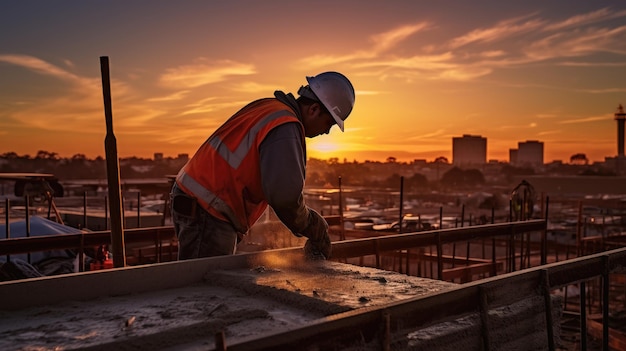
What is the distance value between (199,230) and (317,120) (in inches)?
40.7

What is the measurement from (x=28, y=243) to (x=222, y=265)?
10.1 ft

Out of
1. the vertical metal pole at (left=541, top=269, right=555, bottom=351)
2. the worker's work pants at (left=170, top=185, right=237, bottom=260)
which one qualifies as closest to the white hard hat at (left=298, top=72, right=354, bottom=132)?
the worker's work pants at (left=170, top=185, right=237, bottom=260)

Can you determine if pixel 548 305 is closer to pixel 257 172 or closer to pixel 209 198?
pixel 257 172

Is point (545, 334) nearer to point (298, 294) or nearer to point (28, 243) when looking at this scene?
point (298, 294)

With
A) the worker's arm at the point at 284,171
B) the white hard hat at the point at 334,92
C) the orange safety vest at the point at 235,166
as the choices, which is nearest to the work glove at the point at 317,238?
the worker's arm at the point at 284,171

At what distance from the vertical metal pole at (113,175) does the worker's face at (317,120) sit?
167 centimetres

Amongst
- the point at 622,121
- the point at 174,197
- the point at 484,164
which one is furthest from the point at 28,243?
the point at 484,164

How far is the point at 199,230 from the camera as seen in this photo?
3.68 m

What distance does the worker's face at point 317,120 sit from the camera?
3.68 metres

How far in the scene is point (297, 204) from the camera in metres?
3.21

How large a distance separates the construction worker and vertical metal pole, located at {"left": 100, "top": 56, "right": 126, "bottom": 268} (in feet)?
3.03

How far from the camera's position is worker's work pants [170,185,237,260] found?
3.66 m

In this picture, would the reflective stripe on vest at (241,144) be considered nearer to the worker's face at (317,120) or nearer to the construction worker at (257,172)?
the construction worker at (257,172)

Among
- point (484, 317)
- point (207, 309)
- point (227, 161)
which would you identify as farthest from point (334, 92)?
point (484, 317)
